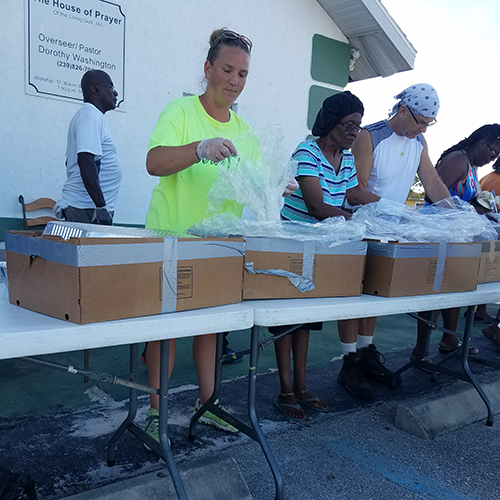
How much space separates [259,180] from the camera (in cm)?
153

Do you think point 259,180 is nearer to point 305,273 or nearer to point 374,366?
point 305,273

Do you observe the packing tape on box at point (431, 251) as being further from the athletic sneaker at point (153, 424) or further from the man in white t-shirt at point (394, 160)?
the athletic sneaker at point (153, 424)

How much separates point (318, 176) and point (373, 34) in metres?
4.32

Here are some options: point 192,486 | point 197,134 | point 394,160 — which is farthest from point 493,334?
point 197,134

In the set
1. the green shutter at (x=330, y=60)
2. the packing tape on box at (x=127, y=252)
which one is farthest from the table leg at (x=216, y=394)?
the green shutter at (x=330, y=60)

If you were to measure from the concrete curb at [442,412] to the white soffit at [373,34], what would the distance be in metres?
4.25

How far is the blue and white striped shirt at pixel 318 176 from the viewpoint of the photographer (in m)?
2.05

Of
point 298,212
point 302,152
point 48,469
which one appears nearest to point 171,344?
point 48,469

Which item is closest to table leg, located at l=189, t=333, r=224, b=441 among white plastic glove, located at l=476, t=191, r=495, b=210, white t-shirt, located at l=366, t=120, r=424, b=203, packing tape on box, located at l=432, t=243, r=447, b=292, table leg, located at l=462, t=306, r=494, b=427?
packing tape on box, located at l=432, t=243, r=447, b=292

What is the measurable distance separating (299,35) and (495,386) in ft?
14.4

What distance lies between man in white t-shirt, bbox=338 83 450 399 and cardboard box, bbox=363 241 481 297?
71 centimetres

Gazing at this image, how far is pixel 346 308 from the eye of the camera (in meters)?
1.59

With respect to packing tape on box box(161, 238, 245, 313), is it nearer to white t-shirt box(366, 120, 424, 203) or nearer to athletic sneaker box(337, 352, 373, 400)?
white t-shirt box(366, 120, 424, 203)

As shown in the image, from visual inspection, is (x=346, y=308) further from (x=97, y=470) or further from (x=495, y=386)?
(x=495, y=386)
